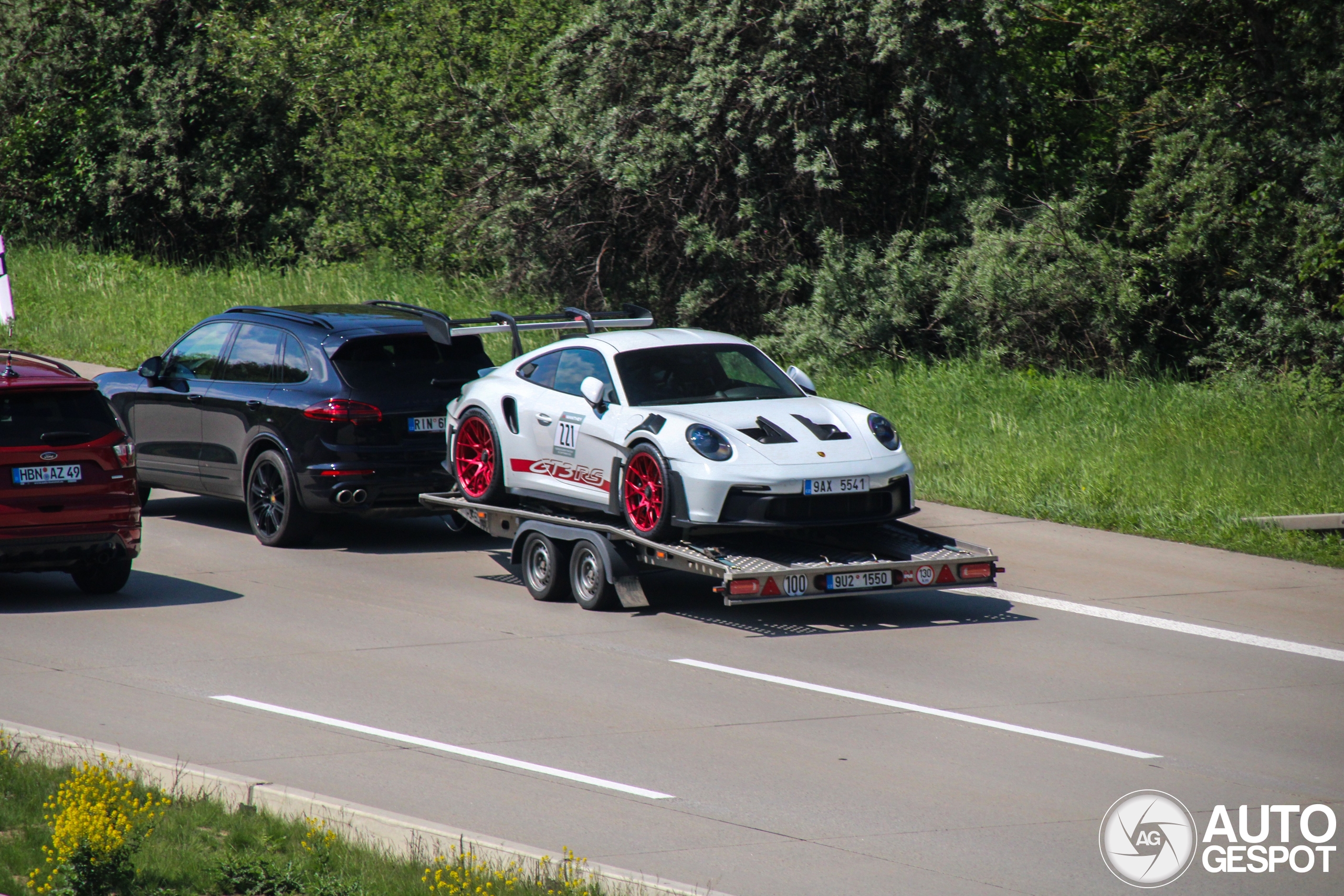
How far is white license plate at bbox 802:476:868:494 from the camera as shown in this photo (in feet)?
32.2

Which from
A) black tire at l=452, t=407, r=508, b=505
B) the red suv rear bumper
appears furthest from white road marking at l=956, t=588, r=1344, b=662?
the red suv rear bumper

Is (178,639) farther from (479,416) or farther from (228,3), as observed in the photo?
(228,3)

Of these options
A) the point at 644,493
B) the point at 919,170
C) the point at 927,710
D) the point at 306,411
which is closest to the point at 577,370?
the point at 644,493

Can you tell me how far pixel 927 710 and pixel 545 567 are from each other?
11.9 ft

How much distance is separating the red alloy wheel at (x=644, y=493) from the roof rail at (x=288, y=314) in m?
3.61

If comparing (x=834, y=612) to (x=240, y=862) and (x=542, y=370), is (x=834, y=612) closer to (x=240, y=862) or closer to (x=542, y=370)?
(x=542, y=370)

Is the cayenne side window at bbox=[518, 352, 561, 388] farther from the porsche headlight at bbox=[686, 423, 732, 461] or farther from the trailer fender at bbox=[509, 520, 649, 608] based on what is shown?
the porsche headlight at bbox=[686, 423, 732, 461]

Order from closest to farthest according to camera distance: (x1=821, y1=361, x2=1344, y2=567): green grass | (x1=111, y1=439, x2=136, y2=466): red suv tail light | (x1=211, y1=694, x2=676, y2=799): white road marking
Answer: (x1=211, y1=694, x2=676, y2=799): white road marking → (x1=111, y1=439, x2=136, y2=466): red suv tail light → (x1=821, y1=361, x2=1344, y2=567): green grass

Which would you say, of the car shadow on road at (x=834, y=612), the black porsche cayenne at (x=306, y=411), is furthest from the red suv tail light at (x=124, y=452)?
the car shadow on road at (x=834, y=612)

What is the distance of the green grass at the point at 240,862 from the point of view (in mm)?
5129

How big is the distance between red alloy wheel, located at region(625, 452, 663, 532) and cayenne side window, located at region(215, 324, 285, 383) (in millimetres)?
4037

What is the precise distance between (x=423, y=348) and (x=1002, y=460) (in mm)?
6072

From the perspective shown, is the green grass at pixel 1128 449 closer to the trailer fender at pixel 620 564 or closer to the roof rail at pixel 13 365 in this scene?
the trailer fender at pixel 620 564

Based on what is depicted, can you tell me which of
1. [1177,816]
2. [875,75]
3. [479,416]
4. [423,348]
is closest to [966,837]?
[1177,816]
